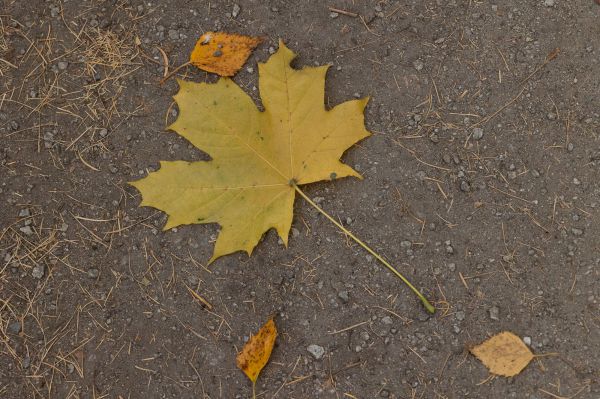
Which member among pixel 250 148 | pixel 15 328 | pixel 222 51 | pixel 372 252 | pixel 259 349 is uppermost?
pixel 222 51

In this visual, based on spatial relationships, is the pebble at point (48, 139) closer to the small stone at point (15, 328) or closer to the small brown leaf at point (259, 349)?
the small stone at point (15, 328)

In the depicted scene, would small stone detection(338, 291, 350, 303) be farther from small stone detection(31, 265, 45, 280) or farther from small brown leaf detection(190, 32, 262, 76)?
small stone detection(31, 265, 45, 280)

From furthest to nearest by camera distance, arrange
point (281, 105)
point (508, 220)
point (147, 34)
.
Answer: point (147, 34) < point (508, 220) < point (281, 105)

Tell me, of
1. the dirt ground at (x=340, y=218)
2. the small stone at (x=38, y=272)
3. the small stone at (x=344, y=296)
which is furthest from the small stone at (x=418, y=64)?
the small stone at (x=38, y=272)

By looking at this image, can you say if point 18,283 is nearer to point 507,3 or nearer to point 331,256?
point 331,256

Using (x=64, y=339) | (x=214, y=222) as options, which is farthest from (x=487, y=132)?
(x=64, y=339)

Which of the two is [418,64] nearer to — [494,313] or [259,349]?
[494,313]

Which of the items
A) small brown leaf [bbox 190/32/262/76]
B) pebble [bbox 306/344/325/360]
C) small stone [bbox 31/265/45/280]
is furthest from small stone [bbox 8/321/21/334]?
small brown leaf [bbox 190/32/262/76]

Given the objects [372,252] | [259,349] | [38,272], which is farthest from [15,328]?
[372,252]
